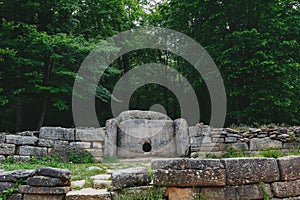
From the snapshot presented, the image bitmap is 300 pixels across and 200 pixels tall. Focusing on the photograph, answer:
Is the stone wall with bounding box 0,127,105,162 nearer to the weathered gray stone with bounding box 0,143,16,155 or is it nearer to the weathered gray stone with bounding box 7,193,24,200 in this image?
the weathered gray stone with bounding box 0,143,16,155

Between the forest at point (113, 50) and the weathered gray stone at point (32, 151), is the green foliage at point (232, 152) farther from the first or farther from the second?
the weathered gray stone at point (32, 151)

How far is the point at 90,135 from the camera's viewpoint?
7520mm

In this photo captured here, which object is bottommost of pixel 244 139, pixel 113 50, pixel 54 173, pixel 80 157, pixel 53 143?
pixel 80 157

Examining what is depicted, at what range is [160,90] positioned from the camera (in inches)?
703

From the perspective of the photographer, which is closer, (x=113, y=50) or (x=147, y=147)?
(x=147, y=147)

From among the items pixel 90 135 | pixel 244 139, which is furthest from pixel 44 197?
pixel 244 139

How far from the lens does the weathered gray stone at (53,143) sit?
272 inches

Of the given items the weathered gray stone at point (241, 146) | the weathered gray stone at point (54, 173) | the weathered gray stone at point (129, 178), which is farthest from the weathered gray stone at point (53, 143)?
the weathered gray stone at point (241, 146)

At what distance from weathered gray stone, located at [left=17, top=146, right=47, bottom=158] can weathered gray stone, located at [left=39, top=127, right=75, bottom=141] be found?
34 centimetres

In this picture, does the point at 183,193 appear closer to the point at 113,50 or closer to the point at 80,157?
the point at 80,157

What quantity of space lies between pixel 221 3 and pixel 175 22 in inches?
106

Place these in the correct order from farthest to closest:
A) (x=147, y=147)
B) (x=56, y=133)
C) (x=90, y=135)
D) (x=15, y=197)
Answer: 1. (x=147, y=147)
2. (x=90, y=135)
3. (x=56, y=133)
4. (x=15, y=197)

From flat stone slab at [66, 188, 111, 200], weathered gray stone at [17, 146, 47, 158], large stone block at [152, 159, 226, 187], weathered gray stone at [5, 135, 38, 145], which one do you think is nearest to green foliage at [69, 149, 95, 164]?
weathered gray stone at [17, 146, 47, 158]

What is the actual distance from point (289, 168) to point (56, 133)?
562 centimetres
